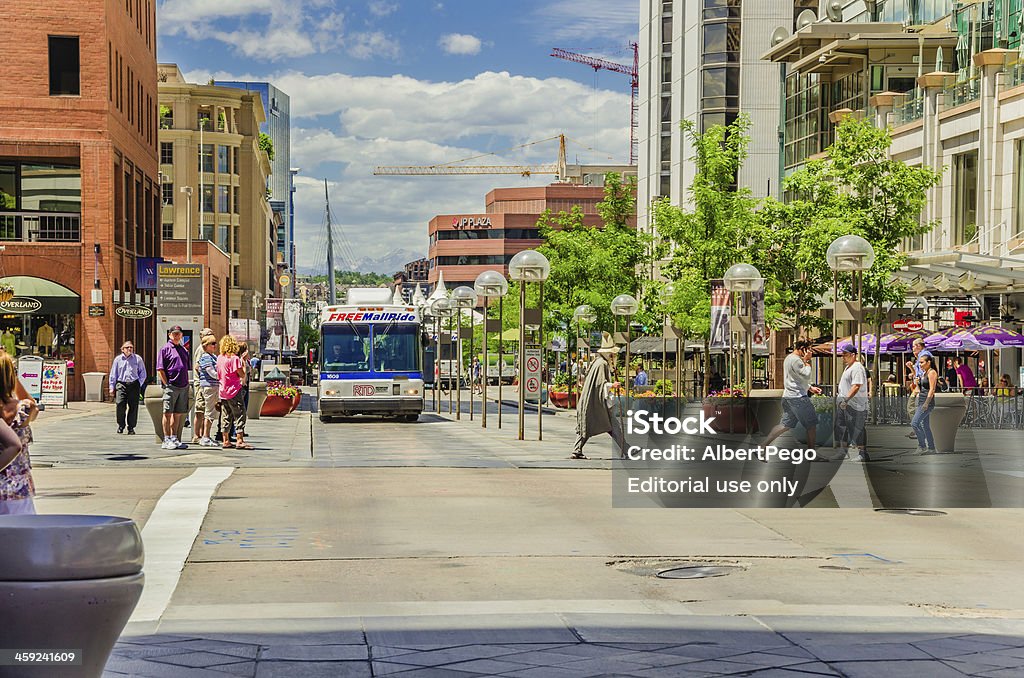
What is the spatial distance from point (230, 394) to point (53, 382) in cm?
1775

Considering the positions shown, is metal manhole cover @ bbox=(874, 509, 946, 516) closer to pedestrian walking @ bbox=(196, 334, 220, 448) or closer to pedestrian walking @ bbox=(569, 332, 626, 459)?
pedestrian walking @ bbox=(569, 332, 626, 459)

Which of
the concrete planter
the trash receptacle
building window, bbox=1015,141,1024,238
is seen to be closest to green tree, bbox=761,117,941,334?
building window, bbox=1015,141,1024,238

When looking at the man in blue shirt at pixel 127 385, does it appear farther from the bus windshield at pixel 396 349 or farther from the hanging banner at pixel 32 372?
the hanging banner at pixel 32 372

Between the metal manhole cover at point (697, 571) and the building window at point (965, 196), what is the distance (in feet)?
112

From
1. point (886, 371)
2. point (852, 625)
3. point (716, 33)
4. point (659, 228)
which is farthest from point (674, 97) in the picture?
point (852, 625)

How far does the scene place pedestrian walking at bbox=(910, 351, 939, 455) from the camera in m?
17.1

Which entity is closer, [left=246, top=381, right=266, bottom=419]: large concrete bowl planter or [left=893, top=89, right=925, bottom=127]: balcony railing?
[left=246, top=381, right=266, bottom=419]: large concrete bowl planter

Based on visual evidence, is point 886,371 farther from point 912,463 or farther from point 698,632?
point 698,632

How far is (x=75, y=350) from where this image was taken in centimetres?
4800

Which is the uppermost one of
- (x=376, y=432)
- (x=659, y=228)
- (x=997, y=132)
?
(x=997, y=132)

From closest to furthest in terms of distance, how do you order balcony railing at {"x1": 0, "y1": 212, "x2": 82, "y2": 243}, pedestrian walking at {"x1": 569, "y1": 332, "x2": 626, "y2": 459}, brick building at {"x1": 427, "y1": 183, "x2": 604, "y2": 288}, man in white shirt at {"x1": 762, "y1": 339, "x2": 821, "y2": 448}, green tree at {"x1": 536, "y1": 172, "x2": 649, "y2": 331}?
1. man in white shirt at {"x1": 762, "y1": 339, "x2": 821, "y2": 448}
2. pedestrian walking at {"x1": 569, "y1": 332, "x2": 626, "y2": 459}
3. balcony railing at {"x1": 0, "y1": 212, "x2": 82, "y2": 243}
4. green tree at {"x1": 536, "y1": 172, "x2": 649, "y2": 331}
5. brick building at {"x1": 427, "y1": 183, "x2": 604, "y2": 288}

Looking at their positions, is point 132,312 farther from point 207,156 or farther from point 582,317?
point 207,156

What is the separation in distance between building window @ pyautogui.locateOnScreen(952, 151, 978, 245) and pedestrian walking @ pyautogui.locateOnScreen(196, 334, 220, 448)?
2632cm

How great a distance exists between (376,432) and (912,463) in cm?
1741
